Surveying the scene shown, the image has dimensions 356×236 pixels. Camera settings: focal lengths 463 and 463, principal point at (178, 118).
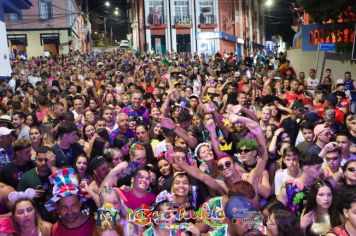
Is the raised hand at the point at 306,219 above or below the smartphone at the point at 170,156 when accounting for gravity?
below

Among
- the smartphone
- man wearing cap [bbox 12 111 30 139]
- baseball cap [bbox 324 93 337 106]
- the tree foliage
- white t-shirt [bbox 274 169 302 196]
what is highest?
the tree foliage

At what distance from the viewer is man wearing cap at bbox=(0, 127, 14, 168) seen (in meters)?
6.04

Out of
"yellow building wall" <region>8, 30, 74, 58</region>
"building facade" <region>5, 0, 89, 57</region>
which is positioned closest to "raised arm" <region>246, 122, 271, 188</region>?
"building facade" <region>5, 0, 89, 57</region>

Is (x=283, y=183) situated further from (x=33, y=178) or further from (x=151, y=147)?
(x=33, y=178)

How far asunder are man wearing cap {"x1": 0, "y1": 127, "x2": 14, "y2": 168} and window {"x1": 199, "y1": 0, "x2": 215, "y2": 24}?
4122 cm

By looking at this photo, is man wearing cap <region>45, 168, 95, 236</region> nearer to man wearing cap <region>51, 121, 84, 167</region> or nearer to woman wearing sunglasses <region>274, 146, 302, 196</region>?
man wearing cap <region>51, 121, 84, 167</region>

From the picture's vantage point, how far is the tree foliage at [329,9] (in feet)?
49.1

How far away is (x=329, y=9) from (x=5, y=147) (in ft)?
40.3

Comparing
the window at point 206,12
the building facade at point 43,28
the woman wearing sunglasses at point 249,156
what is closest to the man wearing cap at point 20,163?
the woman wearing sunglasses at point 249,156

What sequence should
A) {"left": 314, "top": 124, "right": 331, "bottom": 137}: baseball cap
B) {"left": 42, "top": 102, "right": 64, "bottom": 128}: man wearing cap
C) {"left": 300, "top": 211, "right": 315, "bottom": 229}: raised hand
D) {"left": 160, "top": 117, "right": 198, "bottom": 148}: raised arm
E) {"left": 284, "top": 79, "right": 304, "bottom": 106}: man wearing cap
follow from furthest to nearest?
{"left": 284, "top": 79, "right": 304, "bottom": 106}: man wearing cap < {"left": 42, "top": 102, "right": 64, "bottom": 128}: man wearing cap < {"left": 314, "top": 124, "right": 331, "bottom": 137}: baseball cap < {"left": 160, "top": 117, "right": 198, "bottom": 148}: raised arm < {"left": 300, "top": 211, "right": 315, "bottom": 229}: raised hand

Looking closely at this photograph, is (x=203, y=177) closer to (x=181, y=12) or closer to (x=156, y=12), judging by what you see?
(x=156, y=12)

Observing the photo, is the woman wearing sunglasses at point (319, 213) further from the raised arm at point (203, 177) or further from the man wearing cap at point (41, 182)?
the man wearing cap at point (41, 182)

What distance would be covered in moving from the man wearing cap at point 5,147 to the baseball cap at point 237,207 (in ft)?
11.1

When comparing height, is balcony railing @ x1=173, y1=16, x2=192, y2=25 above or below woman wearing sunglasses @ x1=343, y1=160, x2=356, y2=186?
above
